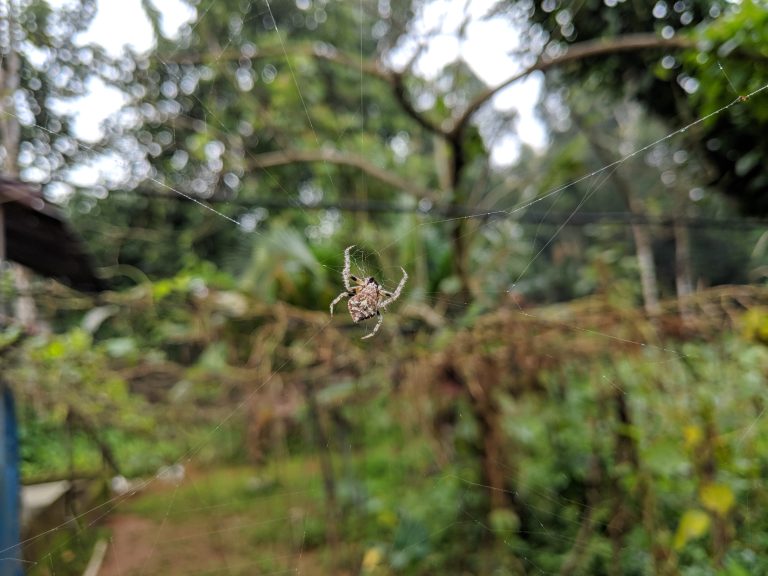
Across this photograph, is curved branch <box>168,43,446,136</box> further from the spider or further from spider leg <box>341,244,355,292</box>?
the spider

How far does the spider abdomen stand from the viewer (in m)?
1.39

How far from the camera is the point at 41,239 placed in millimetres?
1491

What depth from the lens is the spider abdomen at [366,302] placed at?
1389mm

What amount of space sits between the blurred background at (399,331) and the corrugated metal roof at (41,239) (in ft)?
0.03

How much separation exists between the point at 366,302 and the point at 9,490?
94 cm

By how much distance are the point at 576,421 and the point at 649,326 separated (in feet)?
4.16

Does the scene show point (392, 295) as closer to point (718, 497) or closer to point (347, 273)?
point (347, 273)

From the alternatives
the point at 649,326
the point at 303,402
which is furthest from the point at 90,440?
the point at 649,326

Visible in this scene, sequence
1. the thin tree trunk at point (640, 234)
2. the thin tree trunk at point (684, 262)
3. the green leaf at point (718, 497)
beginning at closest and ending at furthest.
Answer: the green leaf at point (718, 497)
the thin tree trunk at point (640, 234)
the thin tree trunk at point (684, 262)

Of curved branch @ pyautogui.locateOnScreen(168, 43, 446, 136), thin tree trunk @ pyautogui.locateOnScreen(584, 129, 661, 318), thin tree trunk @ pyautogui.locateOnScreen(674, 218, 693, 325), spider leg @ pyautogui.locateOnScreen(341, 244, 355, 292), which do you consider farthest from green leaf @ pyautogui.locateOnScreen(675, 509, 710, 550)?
thin tree trunk @ pyautogui.locateOnScreen(674, 218, 693, 325)

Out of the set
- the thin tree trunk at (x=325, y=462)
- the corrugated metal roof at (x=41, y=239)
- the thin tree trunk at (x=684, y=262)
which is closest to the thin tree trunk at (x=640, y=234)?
the thin tree trunk at (x=684, y=262)

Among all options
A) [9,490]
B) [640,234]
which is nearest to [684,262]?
[640,234]

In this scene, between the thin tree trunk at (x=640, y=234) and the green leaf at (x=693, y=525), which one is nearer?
the green leaf at (x=693, y=525)

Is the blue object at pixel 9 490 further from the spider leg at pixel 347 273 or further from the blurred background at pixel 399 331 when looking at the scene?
the spider leg at pixel 347 273
